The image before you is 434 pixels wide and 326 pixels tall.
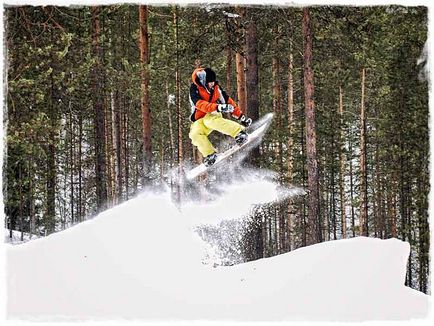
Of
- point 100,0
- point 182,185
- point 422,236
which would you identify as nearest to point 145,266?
point 182,185

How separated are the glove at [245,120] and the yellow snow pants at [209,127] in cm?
13

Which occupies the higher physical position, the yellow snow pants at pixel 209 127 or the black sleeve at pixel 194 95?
the black sleeve at pixel 194 95

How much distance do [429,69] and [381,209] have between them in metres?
3.62

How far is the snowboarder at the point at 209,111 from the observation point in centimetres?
976

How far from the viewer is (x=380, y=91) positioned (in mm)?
11352

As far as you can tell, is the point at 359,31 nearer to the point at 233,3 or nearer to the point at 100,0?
the point at 233,3

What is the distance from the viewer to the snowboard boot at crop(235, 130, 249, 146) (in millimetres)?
10023

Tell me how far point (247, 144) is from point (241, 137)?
32 centimetres

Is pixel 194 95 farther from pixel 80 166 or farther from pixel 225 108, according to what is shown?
pixel 80 166

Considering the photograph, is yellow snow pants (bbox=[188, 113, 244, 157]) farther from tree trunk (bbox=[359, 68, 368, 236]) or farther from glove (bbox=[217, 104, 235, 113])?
tree trunk (bbox=[359, 68, 368, 236])

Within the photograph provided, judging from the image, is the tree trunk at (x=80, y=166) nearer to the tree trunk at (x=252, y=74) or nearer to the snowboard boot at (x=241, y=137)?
the snowboard boot at (x=241, y=137)

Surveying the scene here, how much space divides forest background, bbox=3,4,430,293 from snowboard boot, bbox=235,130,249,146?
1.88 feet

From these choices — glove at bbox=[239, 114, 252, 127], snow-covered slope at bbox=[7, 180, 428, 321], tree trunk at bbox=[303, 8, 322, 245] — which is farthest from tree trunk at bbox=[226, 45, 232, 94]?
snow-covered slope at bbox=[7, 180, 428, 321]

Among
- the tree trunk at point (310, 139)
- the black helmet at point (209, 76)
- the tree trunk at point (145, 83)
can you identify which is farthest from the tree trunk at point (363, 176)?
the tree trunk at point (145, 83)
